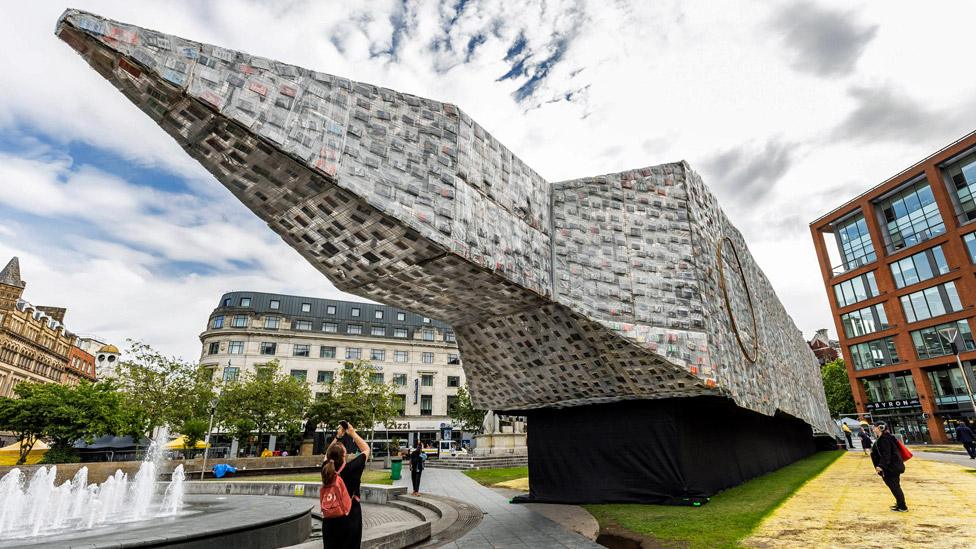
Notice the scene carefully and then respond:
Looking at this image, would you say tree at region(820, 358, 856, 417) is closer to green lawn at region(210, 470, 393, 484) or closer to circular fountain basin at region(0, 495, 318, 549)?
green lawn at region(210, 470, 393, 484)

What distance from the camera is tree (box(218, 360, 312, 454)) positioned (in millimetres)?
37531

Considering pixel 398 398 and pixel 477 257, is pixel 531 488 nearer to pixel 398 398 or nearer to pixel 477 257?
pixel 477 257

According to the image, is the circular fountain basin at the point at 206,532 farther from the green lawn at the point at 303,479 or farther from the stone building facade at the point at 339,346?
the stone building facade at the point at 339,346

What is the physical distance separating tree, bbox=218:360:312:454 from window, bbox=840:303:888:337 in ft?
169

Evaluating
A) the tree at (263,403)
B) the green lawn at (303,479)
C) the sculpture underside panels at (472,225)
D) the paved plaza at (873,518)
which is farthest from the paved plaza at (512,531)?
the tree at (263,403)

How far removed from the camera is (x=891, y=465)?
9.97 m

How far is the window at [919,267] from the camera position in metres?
40.4

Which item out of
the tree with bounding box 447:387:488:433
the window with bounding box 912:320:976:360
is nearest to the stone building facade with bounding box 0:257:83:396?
the tree with bounding box 447:387:488:433

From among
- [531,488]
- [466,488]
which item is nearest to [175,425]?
[466,488]

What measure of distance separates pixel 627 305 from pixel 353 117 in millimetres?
6951

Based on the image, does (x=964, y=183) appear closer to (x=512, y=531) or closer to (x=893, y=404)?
(x=893, y=404)

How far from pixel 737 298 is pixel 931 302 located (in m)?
38.1

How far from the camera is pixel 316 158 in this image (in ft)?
22.1

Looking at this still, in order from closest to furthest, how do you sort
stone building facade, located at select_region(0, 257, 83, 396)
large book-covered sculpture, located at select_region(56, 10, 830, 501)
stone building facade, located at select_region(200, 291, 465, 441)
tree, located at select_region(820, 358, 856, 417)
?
large book-covered sculpture, located at select_region(56, 10, 830, 501) < stone building facade, located at select_region(0, 257, 83, 396) < stone building facade, located at select_region(200, 291, 465, 441) < tree, located at select_region(820, 358, 856, 417)
